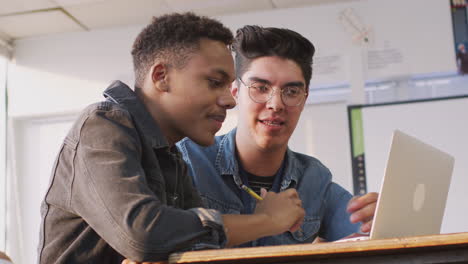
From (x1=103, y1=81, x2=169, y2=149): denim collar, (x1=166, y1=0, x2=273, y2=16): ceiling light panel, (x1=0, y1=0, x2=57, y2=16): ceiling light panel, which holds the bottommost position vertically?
(x1=103, y1=81, x2=169, y2=149): denim collar

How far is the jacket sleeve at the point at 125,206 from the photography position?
40.9 inches

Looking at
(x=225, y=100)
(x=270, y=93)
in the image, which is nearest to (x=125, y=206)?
(x=225, y=100)

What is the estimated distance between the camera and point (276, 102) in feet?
6.57

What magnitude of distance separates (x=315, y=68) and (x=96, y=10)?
5.10ft

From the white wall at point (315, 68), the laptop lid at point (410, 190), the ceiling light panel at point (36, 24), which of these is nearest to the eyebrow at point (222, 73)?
the laptop lid at point (410, 190)

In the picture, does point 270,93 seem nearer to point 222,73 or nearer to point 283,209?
→ point 222,73

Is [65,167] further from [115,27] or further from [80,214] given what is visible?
[115,27]

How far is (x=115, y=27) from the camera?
4824 mm

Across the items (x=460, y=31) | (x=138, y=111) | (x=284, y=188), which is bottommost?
(x=284, y=188)

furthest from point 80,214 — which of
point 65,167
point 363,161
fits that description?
point 363,161

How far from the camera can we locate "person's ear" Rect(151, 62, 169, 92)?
58.3 inches

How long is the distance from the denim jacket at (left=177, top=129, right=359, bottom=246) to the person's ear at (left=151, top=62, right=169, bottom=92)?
0.49 meters

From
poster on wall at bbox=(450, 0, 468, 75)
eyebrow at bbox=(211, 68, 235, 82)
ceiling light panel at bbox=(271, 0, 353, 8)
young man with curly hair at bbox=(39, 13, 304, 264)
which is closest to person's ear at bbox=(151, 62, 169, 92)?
young man with curly hair at bbox=(39, 13, 304, 264)

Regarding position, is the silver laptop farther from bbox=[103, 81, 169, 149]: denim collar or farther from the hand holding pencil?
bbox=[103, 81, 169, 149]: denim collar
